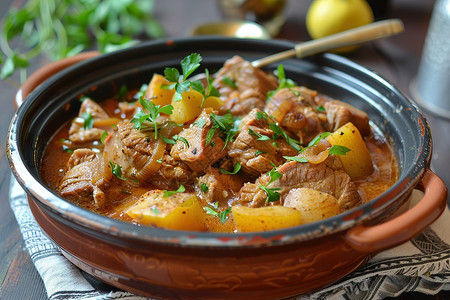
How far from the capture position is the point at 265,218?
184cm

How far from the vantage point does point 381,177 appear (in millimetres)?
2342

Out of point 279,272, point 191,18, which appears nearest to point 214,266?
point 279,272

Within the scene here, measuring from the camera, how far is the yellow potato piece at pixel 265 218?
1.83 m

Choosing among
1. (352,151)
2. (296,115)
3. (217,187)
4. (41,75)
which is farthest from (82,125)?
(352,151)

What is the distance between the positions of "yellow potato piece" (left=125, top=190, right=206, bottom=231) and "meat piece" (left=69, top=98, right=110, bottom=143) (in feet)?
2.13

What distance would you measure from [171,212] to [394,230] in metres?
0.74

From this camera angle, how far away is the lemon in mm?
3859

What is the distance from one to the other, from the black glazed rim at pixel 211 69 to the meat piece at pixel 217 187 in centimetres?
51

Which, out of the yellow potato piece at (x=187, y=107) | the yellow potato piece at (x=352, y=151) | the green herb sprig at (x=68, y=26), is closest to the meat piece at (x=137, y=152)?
the yellow potato piece at (x=187, y=107)

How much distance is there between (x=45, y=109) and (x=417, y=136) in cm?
167

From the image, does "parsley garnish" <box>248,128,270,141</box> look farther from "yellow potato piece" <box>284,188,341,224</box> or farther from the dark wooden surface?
the dark wooden surface

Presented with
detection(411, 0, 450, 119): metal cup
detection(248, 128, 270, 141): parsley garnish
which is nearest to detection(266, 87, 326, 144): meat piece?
detection(248, 128, 270, 141): parsley garnish

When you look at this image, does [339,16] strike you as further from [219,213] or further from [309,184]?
[219,213]

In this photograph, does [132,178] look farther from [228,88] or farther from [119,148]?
[228,88]
